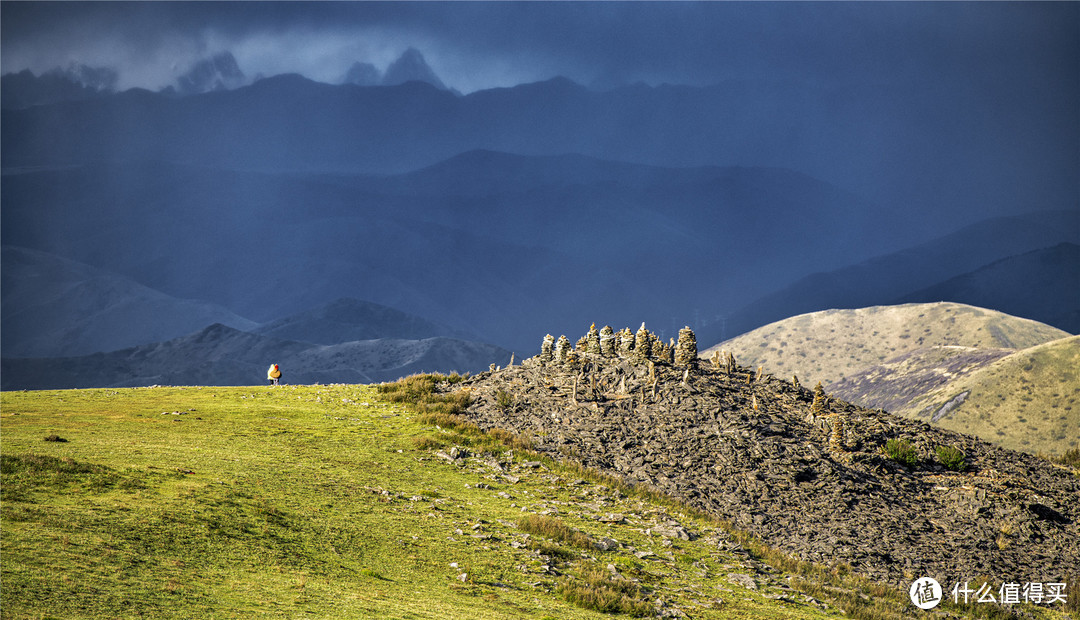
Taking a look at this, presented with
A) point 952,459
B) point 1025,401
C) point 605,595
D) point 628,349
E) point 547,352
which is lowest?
point 605,595

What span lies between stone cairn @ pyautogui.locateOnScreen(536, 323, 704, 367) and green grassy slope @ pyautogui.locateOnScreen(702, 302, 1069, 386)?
112163mm

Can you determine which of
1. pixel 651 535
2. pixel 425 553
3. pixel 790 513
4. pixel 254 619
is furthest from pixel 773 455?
pixel 254 619

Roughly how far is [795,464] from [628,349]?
13838mm

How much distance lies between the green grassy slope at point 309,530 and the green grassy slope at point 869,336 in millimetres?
127969

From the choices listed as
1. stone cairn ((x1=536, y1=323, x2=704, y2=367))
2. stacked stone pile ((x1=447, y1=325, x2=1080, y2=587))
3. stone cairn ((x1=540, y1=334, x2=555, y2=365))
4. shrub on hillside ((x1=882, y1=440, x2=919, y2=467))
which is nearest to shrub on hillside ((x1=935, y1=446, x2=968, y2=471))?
stacked stone pile ((x1=447, y1=325, x2=1080, y2=587))

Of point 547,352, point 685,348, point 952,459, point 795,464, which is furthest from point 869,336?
point 795,464

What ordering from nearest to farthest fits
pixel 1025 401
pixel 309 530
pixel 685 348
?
pixel 309 530 → pixel 685 348 → pixel 1025 401

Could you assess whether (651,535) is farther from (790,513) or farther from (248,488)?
(248,488)

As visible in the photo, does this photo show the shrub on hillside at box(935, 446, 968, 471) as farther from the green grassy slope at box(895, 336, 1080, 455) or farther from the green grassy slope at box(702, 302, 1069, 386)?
the green grassy slope at box(702, 302, 1069, 386)

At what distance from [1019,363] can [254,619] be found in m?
122

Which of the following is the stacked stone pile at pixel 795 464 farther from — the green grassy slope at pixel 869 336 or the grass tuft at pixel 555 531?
the green grassy slope at pixel 869 336

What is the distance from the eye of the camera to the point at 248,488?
26.1 m

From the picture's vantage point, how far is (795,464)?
3444 centimetres

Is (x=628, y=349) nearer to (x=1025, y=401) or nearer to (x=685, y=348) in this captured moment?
(x=685, y=348)
